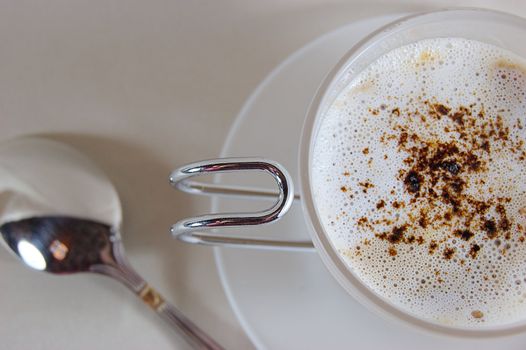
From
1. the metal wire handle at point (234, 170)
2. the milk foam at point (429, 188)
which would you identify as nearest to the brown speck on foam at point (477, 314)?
the milk foam at point (429, 188)

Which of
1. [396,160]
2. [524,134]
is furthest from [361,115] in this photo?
[524,134]

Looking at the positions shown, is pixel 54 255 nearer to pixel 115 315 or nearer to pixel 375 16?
pixel 115 315

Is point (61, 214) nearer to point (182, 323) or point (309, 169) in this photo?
point (182, 323)

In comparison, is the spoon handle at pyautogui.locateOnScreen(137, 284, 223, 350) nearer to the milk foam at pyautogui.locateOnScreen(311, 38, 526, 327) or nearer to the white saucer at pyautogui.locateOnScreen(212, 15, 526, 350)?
the white saucer at pyautogui.locateOnScreen(212, 15, 526, 350)

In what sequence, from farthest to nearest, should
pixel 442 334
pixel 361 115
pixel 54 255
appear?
pixel 54 255 → pixel 361 115 → pixel 442 334

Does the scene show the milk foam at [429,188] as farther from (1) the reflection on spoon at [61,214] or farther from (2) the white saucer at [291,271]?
(1) the reflection on spoon at [61,214]

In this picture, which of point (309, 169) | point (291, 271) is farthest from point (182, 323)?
point (309, 169)
